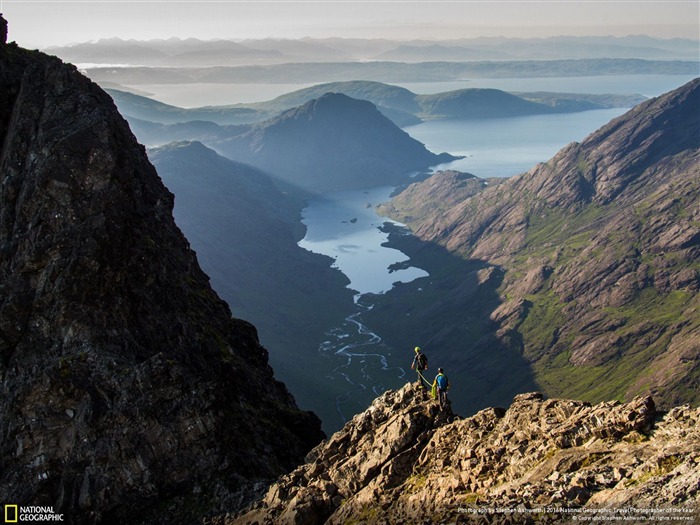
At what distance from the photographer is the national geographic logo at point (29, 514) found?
5534 centimetres

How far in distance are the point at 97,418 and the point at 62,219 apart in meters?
22.7

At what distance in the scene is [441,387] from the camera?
176 ft

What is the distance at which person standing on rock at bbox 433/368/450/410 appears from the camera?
52.6 m

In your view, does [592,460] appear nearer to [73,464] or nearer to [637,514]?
[637,514]

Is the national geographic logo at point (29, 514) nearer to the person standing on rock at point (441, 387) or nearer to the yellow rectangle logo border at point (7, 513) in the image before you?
the yellow rectangle logo border at point (7, 513)

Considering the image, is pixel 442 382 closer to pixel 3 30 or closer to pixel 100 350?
pixel 100 350

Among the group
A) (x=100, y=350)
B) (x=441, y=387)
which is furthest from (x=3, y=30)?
(x=441, y=387)

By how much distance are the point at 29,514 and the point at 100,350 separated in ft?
50.7

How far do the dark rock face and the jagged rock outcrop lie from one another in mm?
9434

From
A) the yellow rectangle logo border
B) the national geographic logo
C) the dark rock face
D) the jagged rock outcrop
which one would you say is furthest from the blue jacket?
the yellow rectangle logo border

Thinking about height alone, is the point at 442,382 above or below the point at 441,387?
above

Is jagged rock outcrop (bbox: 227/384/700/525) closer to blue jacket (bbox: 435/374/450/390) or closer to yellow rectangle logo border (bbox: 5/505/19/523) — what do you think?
blue jacket (bbox: 435/374/450/390)

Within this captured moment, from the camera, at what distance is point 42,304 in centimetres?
6719

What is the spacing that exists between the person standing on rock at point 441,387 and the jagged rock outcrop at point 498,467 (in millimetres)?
842
